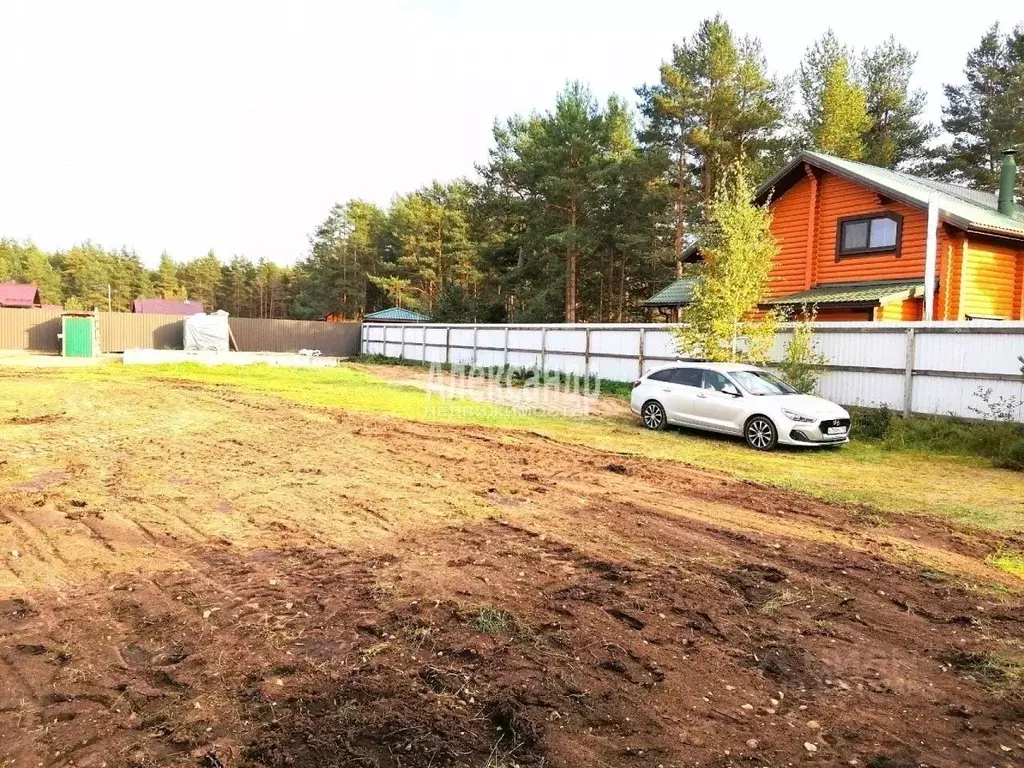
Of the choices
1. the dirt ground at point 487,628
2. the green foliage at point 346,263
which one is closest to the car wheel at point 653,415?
the dirt ground at point 487,628

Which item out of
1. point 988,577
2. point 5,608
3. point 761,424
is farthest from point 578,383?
point 5,608

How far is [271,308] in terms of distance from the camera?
84250mm

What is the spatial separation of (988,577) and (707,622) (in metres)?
2.59

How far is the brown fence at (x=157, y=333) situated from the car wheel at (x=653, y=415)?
2632 cm

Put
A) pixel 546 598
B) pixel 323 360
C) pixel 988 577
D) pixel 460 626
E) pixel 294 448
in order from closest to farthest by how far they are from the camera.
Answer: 1. pixel 460 626
2. pixel 546 598
3. pixel 988 577
4. pixel 294 448
5. pixel 323 360

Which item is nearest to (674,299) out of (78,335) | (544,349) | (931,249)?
(544,349)

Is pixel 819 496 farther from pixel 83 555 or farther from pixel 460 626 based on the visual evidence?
pixel 83 555

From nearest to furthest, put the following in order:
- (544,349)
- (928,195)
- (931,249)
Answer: (931,249), (928,195), (544,349)

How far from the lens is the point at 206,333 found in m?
33.3

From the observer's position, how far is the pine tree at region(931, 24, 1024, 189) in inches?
1187

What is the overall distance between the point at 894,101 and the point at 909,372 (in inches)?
1091

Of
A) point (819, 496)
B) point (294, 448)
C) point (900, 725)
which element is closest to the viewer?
point (900, 725)

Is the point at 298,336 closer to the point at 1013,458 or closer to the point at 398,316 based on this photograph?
the point at 398,316

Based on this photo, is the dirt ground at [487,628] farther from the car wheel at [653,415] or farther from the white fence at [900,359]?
the white fence at [900,359]
